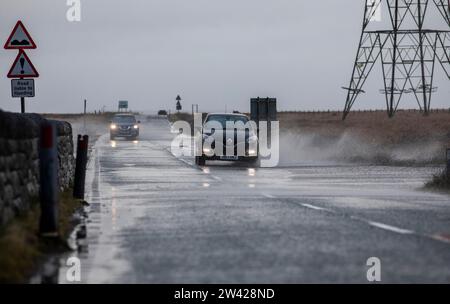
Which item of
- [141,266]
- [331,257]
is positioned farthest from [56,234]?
[331,257]

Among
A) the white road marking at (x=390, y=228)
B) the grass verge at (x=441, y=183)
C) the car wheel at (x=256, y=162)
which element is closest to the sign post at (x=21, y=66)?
the grass verge at (x=441, y=183)

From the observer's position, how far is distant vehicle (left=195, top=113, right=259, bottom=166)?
3344 centimetres

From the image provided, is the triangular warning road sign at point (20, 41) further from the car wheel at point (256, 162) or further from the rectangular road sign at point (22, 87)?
the car wheel at point (256, 162)

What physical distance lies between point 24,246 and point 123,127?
6030 centimetres

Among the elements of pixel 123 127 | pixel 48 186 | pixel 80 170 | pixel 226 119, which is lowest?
pixel 123 127

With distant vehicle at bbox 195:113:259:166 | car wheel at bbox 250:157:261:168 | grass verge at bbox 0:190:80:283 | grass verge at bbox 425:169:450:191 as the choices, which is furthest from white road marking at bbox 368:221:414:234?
car wheel at bbox 250:157:261:168

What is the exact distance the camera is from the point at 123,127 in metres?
70.4

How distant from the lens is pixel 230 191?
67.3ft

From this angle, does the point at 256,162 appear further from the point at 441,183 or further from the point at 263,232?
the point at 263,232

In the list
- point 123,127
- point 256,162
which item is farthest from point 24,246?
point 123,127

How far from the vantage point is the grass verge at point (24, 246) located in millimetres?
9273

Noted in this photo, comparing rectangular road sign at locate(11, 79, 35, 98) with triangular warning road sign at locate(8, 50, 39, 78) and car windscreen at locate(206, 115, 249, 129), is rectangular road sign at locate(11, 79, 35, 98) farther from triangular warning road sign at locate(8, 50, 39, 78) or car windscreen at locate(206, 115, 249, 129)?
car windscreen at locate(206, 115, 249, 129)

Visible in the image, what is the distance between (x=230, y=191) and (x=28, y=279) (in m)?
11.5

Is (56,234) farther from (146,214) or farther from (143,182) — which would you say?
(143,182)
